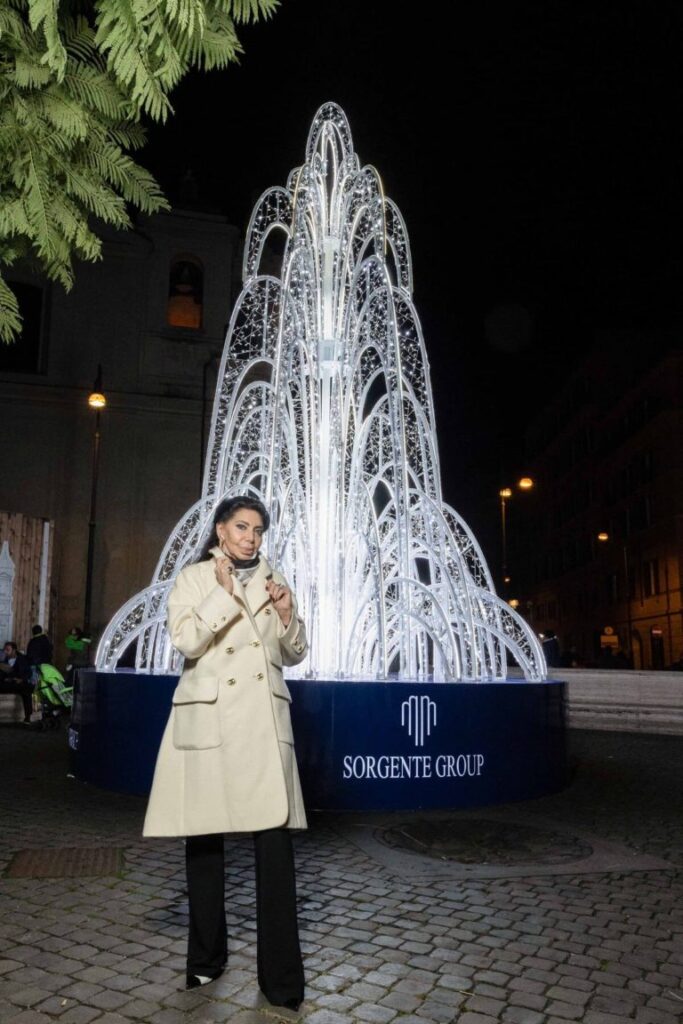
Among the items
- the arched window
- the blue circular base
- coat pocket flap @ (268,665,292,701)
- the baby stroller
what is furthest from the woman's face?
the arched window

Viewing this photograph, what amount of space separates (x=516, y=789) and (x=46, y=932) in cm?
490

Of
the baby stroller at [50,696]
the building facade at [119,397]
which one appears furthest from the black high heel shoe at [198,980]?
the building facade at [119,397]

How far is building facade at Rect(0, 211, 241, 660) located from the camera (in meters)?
26.2

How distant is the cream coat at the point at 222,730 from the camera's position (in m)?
3.45

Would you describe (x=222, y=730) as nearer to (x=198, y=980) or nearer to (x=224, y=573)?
(x=224, y=573)

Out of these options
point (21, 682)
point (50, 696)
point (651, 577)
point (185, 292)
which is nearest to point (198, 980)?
point (50, 696)

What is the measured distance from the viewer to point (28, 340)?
1115 inches

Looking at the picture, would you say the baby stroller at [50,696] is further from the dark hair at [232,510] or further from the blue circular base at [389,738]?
the dark hair at [232,510]

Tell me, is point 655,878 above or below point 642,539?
below

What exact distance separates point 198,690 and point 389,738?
4.18 meters

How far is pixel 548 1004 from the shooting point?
11.8 ft

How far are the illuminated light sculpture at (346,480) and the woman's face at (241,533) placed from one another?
453 centimetres

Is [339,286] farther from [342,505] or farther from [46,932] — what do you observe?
[46,932]

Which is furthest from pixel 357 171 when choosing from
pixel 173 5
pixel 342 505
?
pixel 173 5
